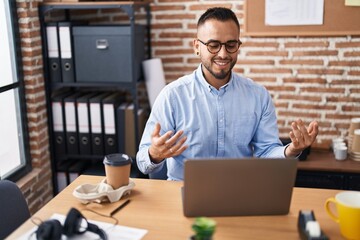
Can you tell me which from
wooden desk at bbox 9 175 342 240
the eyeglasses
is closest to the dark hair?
the eyeglasses

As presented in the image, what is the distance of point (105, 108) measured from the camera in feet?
10.2

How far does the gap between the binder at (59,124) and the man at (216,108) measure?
1.22 meters

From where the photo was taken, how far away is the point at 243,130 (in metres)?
2.17

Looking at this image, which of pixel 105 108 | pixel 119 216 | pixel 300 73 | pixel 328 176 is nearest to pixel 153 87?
pixel 105 108

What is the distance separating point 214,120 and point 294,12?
50.7 inches

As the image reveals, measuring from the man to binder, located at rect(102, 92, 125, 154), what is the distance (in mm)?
961

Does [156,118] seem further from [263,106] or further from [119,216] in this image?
[119,216]

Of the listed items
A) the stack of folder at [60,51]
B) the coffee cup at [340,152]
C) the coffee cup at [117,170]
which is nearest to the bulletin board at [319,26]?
the coffee cup at [340,152]

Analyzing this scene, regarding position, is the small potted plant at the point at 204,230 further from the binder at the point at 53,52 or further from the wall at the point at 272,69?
the binder at the point at 53,52

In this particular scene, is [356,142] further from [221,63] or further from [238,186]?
[238,186]

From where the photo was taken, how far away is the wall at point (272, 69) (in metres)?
3.05

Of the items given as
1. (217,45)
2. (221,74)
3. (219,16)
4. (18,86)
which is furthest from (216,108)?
(18,86)

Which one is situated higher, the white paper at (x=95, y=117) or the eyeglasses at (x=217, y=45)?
the eyeglasses at (x=217, y=45)

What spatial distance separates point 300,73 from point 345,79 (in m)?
0.31
